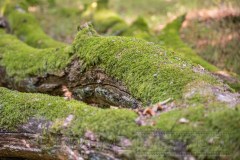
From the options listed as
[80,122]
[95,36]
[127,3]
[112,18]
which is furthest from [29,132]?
[127,3]

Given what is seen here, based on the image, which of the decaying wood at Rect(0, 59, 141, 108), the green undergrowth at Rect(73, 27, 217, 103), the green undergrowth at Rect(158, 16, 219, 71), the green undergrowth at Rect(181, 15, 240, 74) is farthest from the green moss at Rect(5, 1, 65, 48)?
the green undergrowth at Rect(181, 15, 240, 74)

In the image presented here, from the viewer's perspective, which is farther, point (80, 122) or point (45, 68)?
point (45, 68)

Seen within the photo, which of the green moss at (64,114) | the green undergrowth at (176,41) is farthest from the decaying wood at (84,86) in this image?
the green undergrowth at (176,41)

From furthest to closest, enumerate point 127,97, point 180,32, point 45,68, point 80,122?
1. point 180,32
2. point 45,68
3. point 127,97
4. point 80,122

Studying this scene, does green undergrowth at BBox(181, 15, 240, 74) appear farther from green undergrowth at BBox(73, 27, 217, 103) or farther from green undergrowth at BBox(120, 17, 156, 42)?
green undergrowth at BBox(73, 27, 217, 103)

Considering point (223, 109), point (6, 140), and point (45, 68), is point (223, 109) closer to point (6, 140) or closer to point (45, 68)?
point (6, 140)
